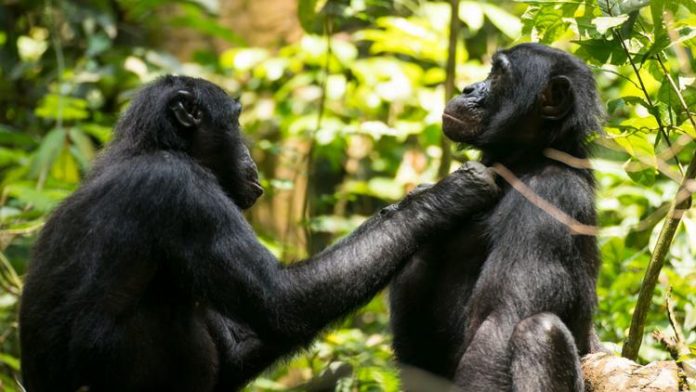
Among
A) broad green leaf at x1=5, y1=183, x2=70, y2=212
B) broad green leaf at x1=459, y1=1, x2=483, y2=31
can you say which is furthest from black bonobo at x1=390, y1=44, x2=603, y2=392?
broad green leaf at x1=5, y1=183, x2=70, y2=212

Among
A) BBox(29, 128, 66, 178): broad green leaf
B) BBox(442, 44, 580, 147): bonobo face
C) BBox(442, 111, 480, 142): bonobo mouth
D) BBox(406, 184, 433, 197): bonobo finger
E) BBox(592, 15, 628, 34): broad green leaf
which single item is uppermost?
BBox(592, 15, 628, 34): broad green leaf

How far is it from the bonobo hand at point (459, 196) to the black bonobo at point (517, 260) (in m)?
0.10

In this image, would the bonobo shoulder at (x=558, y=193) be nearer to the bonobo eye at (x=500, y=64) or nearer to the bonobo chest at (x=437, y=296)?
the bonobo chest at (x=437, y=296)

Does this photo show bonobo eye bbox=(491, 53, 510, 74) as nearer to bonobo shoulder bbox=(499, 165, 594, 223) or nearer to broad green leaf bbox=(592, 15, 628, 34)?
bonobo shoulder bbox=(499, 165, 594, 223)

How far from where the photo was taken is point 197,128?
5.34 m

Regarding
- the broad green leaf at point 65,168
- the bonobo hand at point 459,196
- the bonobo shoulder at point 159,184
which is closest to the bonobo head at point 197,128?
the bonobo shoulder at point 159,184

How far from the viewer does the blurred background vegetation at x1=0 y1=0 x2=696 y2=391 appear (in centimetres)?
505

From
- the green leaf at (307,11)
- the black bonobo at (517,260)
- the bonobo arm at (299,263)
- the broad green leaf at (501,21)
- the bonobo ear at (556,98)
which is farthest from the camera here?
the broad green leaf at (501,21)

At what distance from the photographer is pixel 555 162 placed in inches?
202

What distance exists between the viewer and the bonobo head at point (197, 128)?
520 cm

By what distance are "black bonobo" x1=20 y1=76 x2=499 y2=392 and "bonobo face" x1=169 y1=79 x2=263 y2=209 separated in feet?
0.36

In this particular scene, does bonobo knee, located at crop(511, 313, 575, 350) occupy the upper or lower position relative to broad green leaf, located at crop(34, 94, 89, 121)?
upper

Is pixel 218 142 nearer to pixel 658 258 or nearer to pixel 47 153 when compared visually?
pixel 658 258

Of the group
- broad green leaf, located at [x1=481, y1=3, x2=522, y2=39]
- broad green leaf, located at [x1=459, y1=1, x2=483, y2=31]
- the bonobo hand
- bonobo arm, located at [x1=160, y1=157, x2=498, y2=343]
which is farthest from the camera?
broad green leaf, located at [x1=481, y1=3, x2=522, y2=39]
